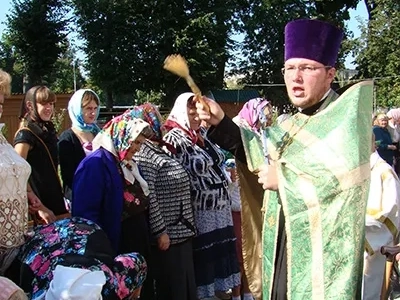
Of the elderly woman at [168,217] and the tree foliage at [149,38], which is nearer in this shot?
the elderly woman at [168,217]

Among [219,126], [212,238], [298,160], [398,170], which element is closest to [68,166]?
[212,238]

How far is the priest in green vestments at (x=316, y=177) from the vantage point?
2.31m

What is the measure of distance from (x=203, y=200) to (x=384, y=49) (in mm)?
18231

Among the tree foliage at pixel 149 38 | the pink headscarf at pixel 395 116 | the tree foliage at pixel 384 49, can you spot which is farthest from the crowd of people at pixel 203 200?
the tree foliage at pixel 149 38

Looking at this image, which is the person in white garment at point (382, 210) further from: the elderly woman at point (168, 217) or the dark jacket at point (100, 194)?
the dark jacket at point (100, 194)

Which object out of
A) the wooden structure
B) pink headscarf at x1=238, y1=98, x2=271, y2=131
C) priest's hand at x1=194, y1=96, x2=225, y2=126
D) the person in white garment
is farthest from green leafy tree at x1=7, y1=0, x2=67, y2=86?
priest's hand at x1=194, y1=96, x2=225, y2=126

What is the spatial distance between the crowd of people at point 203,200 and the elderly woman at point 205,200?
0.01 m

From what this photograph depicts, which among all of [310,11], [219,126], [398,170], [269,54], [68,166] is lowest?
[398,170]

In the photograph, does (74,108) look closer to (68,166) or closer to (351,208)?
(68,166)

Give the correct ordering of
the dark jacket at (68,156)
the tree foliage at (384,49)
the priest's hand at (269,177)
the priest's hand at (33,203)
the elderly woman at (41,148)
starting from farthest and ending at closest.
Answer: the tree foliage at (384,49), the dark jacket at (68,156), the elderly woman at (41,148), the priest's hand at (33,203), the priest's hand at (269,177)

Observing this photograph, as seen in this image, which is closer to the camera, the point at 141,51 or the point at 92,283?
the point at 92,283

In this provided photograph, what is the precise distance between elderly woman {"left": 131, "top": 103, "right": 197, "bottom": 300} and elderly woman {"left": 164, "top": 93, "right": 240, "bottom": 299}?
19 cm

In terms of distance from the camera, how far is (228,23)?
30.3 m

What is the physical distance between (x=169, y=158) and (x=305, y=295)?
6.16 ft
